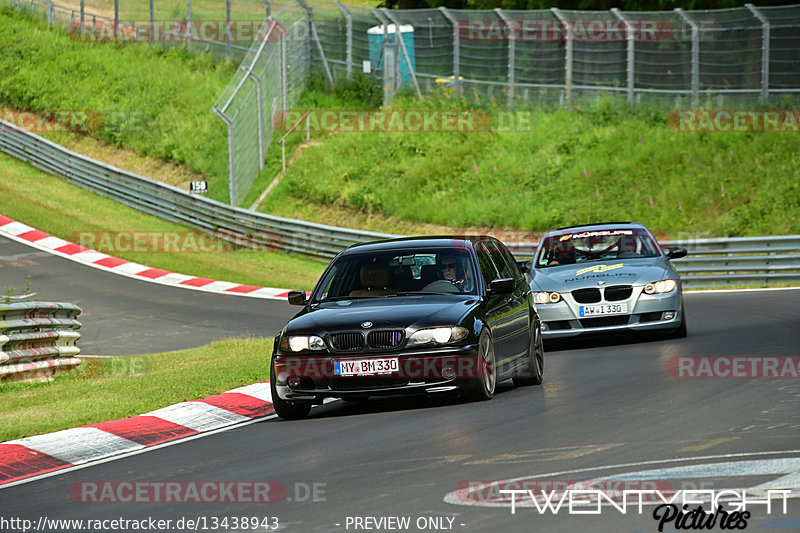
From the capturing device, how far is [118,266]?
29328 mm

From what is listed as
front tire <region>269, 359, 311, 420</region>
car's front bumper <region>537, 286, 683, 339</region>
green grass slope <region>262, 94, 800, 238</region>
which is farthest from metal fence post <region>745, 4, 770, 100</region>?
front tire <region>269, 359, 311, 420</region>

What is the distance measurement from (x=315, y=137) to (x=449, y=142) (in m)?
5.27

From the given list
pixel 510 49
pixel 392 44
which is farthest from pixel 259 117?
pixel 510 49

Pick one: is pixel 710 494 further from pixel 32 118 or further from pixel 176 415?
pixel 32 118

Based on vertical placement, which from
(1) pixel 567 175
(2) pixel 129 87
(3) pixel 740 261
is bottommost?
(3) pixel 740 261

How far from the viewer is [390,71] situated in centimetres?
4066

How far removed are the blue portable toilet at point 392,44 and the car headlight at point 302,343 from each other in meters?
28.9

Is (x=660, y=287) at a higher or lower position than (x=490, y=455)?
lower

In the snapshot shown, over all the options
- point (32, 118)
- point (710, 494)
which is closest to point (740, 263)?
point (710, 494)

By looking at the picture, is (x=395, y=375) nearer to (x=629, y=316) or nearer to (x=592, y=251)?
(x=629, y=316)

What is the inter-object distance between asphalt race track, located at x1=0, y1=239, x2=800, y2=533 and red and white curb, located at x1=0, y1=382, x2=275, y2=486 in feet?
1.15

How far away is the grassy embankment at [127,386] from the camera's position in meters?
11.1

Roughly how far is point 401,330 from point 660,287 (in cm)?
553

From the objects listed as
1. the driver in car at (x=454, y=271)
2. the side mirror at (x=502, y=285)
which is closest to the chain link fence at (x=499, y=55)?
the driver in car at (x=454, y=271)
